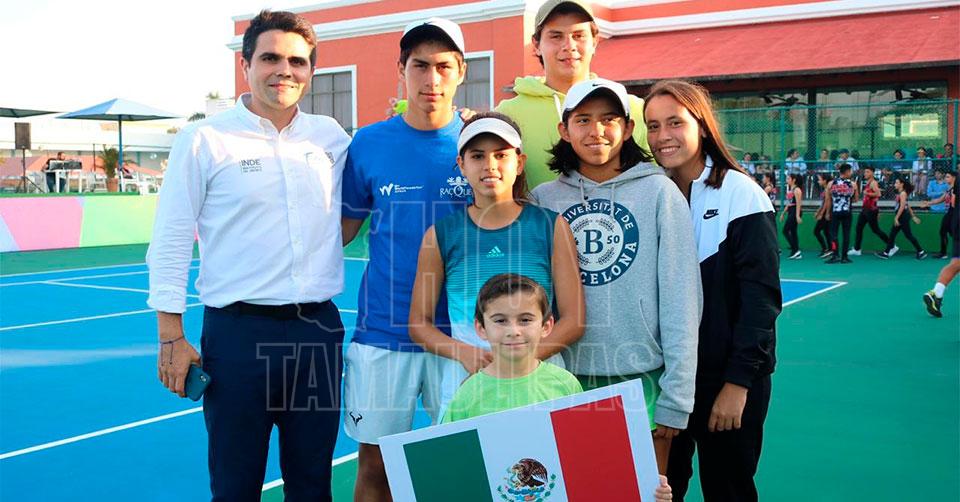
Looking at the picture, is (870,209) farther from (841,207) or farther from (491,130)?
(491,130)

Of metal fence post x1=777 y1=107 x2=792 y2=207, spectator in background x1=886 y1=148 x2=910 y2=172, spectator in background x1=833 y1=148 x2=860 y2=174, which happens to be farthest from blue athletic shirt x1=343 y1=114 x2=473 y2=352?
spectator in background x1=886 y1=148 x2=910 y2=172

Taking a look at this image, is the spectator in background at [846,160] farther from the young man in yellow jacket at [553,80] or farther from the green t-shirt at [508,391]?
the green t-shirt at [508,391]

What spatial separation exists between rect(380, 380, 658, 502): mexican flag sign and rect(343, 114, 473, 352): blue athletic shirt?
76 cm

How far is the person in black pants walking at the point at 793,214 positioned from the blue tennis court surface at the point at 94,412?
6007 mm

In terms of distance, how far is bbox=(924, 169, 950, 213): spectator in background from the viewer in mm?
16641

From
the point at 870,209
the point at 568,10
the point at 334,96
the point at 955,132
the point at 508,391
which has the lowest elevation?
the point at 508,391

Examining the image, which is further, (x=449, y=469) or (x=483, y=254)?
(x=483, y=254)

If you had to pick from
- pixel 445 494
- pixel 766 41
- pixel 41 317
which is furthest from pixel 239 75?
pixel 445 494

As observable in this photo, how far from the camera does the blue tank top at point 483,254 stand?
303 centimetres

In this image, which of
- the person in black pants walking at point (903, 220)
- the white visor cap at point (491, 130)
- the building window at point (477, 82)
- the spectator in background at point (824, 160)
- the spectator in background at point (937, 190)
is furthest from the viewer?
the building window at point (477, 82)

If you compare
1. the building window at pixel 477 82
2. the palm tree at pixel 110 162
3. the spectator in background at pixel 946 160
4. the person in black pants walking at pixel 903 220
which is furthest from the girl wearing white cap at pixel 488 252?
the palm tree at pixel 110 162

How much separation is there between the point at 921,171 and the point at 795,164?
2361 mm

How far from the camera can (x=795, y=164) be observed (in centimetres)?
1853

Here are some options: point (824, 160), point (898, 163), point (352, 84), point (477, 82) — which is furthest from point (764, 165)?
point (352, 84)
